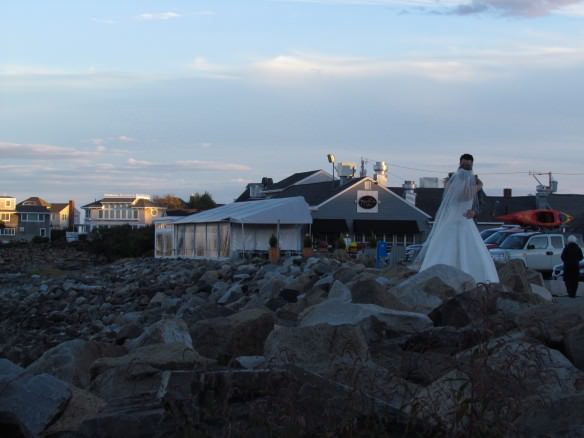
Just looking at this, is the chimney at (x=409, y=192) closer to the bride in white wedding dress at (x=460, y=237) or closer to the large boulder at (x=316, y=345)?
the bride in white wedding dress at (x=460, y=237)

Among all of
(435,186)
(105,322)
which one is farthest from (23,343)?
(435,186)

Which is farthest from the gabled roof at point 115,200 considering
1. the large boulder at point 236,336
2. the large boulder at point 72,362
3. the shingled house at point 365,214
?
the large boulder at point 236,336

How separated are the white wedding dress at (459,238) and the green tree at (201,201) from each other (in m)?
91.2

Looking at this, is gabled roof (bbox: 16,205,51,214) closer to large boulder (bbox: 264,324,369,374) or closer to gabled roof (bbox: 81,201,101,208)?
gabled roof (bbox: 81,201,101,208)

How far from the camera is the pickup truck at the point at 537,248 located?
2936 centimetres

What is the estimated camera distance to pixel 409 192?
60000mm

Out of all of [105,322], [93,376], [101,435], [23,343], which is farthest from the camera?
[105,322]

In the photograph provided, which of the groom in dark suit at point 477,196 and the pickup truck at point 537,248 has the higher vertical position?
the groom in dark suit at point 477,196

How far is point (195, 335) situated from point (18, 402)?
2.74 meters

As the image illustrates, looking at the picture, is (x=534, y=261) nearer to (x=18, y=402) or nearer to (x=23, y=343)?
(x=23, y=343)

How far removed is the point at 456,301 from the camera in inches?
308

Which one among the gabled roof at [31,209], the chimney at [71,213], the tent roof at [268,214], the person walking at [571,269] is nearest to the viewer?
the person walking at [571,269]

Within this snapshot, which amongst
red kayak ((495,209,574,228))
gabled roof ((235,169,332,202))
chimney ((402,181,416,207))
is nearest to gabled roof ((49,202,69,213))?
gabled roof ((235,169,332,202))

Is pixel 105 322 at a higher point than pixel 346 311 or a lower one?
lower
